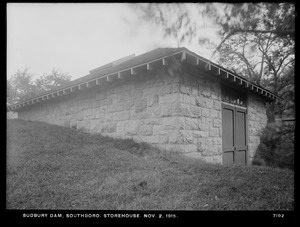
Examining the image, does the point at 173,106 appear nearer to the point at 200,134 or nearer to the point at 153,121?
the point at 153,121

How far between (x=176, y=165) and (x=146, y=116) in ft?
6.93

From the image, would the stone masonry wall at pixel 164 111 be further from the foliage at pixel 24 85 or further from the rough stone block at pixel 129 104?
the foliage at pixel 24 85

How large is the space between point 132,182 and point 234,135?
5.54m

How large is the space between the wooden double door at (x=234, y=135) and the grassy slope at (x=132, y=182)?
2978mm

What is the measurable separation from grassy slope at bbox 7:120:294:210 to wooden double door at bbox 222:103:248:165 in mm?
2978

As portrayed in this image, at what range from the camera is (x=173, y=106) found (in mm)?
5785

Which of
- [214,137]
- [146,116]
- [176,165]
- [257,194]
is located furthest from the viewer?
[214,137]

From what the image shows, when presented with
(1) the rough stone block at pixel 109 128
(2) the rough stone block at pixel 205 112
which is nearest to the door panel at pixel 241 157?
(2) the rough stone block at pixel 205 112

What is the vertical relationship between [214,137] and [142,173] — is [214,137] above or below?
above

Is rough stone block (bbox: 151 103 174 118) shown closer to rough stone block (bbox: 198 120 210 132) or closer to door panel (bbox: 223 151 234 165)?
rough stone block (bbox: 198 120 210 132)

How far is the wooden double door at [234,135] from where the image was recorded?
7555mm

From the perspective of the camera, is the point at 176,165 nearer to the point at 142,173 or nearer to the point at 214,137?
the point at 142,173
